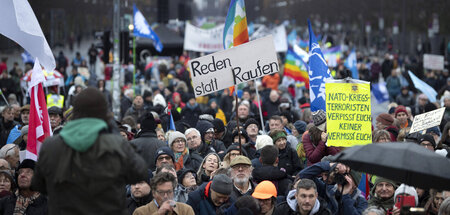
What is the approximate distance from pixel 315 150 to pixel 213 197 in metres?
2.42

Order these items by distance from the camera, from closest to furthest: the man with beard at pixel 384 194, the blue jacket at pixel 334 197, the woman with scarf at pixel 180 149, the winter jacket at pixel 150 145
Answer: the blue jacket at pixel 334 197 → the man with beard at pixel 384 194 → the winter jacket at pixel 150 145 → the woman with scarf at pixel 180 149

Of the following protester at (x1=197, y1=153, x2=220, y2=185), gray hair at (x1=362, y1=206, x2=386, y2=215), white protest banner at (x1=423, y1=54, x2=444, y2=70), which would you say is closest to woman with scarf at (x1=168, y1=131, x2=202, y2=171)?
protester at (x1=197, y1=153, x2=220, y2=185)

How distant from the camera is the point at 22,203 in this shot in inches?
307

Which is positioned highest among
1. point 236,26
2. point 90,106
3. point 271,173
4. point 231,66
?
point 90,106

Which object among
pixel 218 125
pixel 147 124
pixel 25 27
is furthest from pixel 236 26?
pixel 25 27

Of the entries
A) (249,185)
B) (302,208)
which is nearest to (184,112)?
(249,185)

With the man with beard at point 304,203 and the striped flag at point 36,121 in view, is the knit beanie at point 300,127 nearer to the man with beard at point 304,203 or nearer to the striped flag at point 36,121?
the striped flag at point 36,121

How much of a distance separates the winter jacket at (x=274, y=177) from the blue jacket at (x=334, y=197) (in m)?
0.57

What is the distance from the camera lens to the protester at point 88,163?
17.1ft

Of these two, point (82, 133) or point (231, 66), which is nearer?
point (82, 133)

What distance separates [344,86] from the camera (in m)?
9.35

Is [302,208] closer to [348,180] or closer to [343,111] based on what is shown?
[348,180]

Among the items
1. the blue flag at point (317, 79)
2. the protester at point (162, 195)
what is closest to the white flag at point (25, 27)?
the protester at point (162, 195)

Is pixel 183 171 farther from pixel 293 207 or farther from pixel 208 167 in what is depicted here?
pixel 293 207
